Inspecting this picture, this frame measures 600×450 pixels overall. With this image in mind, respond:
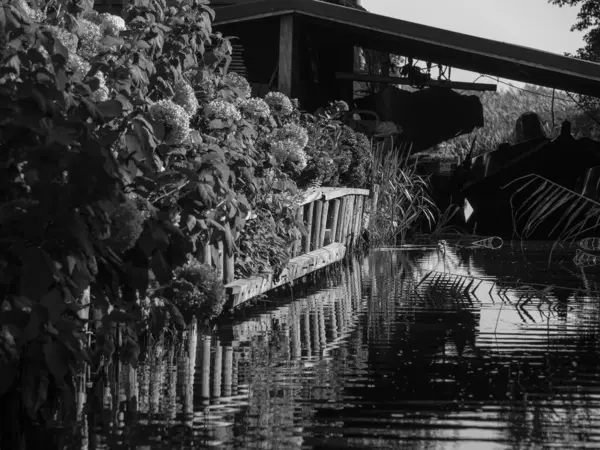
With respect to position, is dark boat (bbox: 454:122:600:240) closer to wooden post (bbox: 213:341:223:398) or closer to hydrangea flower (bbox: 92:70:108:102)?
wooden post (bbox: 213:341:223:398)

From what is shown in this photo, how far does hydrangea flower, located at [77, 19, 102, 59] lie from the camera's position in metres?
5.62

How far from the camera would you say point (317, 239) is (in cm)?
1244

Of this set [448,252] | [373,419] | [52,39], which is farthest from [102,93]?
[448,252]

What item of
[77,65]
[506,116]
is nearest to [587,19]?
[506,116]

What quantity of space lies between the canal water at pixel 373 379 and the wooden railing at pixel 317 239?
0.23 metres

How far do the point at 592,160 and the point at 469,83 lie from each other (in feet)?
8.67

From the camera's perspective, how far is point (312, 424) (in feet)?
Result: 15.4

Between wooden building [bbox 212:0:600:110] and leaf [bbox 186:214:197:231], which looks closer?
leaf [bbox 186:214:197:231]

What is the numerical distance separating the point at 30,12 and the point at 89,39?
50 cm

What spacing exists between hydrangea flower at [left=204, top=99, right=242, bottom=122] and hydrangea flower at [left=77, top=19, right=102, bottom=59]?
1.54 metres

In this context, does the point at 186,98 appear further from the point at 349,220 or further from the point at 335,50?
the point at 335,50

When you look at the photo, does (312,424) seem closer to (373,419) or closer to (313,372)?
(373,419)

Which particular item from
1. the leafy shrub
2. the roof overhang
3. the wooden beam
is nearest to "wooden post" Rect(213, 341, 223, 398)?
the leafy shrub

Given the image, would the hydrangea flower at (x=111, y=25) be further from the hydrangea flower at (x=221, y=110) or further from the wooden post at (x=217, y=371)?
the wooden post at (x=217, y=371)
